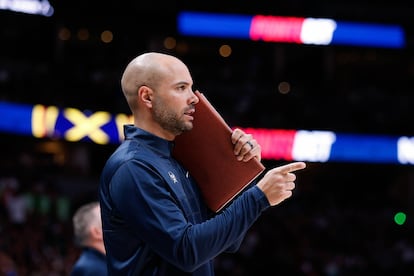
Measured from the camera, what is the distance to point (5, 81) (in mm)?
16719

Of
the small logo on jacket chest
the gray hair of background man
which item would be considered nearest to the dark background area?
the gray hair of background man

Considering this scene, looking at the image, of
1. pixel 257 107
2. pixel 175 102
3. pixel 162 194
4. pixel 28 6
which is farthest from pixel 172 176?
pixel 257 107

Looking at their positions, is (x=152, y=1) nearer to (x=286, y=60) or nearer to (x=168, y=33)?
(x=168, y=33)

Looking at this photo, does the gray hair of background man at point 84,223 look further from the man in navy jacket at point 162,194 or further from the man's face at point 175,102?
the man's face at point 175,102

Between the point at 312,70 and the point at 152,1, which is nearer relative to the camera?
the point at 152,1

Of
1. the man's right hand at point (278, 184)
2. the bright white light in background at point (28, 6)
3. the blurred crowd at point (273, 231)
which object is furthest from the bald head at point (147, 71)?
the bright white light in background at point (28, 6)

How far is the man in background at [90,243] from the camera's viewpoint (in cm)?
377

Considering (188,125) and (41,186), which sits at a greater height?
(188,125)

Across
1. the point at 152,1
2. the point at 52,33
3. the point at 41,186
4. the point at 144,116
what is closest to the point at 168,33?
the point at 152,1

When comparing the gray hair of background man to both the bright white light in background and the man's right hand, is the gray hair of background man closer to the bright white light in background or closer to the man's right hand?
the man's right hand

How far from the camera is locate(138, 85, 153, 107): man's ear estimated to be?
8.25 feet

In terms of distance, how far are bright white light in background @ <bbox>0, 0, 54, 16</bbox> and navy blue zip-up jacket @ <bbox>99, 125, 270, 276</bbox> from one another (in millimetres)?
14796

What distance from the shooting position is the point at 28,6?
1669 centimetres

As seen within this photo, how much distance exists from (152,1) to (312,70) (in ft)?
18.2
